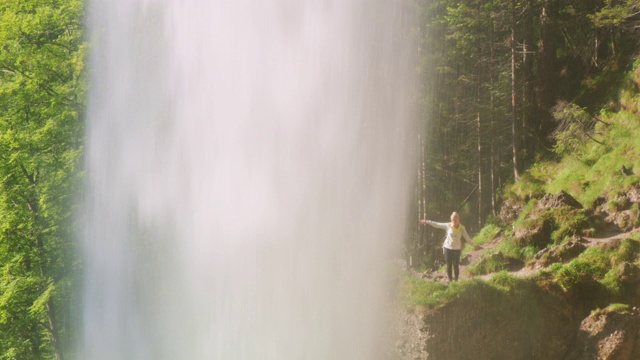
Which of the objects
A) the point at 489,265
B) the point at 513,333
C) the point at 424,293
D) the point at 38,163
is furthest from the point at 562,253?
the point at 38,163

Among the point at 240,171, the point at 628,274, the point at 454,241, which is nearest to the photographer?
the point at 628,274

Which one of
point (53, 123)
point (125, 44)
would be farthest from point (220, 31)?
point (53, 123)

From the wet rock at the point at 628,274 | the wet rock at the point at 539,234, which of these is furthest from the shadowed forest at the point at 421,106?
the wet rock at the point at 628,274

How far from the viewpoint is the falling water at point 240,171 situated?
1292 centimetres

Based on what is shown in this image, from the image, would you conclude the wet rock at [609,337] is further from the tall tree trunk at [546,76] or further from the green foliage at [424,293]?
the tall tree trunk at [546,76]

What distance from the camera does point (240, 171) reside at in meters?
15.5

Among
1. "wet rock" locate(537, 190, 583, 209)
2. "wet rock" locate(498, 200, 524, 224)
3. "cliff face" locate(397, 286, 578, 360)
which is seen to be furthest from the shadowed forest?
"cliff face" locate(397, 286, 578, 360)

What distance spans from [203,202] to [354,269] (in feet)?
18.2

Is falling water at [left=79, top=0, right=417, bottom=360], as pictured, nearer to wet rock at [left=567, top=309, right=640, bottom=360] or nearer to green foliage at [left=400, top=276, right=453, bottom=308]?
green foliage at [left=400, top=276, right=453, bottom=308]

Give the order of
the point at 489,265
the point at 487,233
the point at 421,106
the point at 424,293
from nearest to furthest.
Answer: the point at 424,293, the point at 489,265, the point at 487,233, the point at 421,106

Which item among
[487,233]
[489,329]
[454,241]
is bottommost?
[487,233]

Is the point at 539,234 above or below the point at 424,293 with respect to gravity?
below

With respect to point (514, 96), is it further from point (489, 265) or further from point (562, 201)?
point (489, 265)

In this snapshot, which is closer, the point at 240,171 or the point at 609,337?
the point at 609,337
